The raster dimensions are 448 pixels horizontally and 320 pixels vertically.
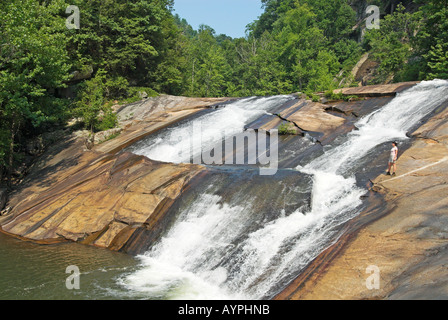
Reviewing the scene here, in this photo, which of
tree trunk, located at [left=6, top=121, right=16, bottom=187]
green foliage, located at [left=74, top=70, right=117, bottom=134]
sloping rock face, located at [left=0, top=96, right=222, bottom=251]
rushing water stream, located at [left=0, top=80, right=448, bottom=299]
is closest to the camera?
rushing water stream, located at [left=0, top=80, right=448, bottom=299]

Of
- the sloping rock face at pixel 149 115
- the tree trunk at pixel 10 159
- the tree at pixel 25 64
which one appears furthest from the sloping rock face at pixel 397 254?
the tree trunk at pixel 10 159

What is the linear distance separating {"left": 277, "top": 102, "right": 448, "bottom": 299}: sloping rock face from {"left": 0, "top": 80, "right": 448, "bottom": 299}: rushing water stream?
72cm

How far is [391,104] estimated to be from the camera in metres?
17.5

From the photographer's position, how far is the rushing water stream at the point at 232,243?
912 centimetres

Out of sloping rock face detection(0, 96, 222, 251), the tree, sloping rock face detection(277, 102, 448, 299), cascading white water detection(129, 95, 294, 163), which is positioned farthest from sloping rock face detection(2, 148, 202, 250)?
sloping rock face detection(277, 102, 448, 299)

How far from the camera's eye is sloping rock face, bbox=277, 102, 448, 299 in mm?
6973

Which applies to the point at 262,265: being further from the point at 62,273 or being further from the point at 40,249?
the point at 40,249

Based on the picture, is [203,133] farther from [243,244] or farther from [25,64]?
[243,244]

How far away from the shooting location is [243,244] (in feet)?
34.0

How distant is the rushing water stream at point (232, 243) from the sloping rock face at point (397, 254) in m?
0.72

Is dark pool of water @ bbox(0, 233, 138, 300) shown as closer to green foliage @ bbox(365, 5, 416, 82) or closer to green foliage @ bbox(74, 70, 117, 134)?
green foliage @ bbox(74, 70, 117, 134)

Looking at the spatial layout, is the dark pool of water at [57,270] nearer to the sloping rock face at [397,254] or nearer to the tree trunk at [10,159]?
the sloping rock face at [397,254]

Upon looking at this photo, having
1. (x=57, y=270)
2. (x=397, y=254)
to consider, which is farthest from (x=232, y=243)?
(x=57, y=270)
